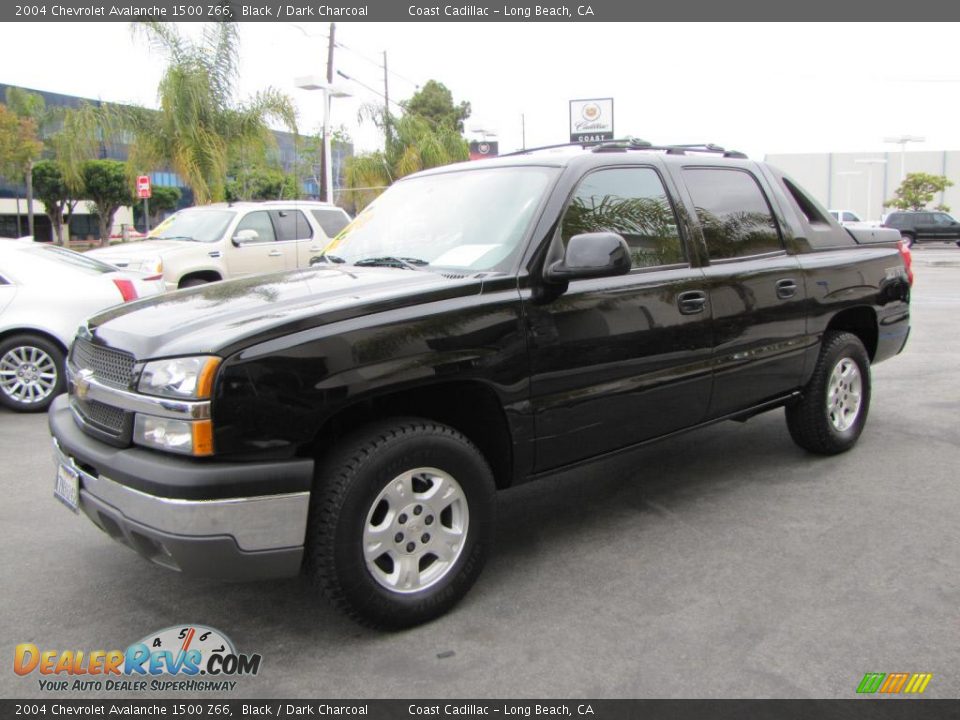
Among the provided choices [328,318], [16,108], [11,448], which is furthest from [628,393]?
[16,108]

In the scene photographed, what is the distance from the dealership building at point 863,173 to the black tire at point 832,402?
69665mm

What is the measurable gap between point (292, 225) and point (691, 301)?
377 inches

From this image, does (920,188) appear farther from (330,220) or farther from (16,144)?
(16,144)

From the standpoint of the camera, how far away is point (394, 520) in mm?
3143

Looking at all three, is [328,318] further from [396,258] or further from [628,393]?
[628,393]

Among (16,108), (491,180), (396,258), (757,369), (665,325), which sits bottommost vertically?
(757,369)

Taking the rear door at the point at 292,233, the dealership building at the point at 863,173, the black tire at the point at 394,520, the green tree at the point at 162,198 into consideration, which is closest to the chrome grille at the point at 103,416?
the black tire at the point at 394,520

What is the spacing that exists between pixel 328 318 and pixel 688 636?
180 centimetres

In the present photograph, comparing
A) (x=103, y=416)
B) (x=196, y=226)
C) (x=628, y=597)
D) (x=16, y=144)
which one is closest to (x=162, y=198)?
(x=16, y=144)

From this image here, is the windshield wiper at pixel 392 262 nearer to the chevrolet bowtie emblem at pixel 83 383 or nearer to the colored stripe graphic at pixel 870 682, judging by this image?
the chevrolet bowtie emblem at pixel 83 383

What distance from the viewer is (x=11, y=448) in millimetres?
5965

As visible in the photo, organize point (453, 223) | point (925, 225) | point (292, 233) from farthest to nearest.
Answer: point (925, 225) → point (292, 233) → point (453, 223)

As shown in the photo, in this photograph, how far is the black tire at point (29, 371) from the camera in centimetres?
699
